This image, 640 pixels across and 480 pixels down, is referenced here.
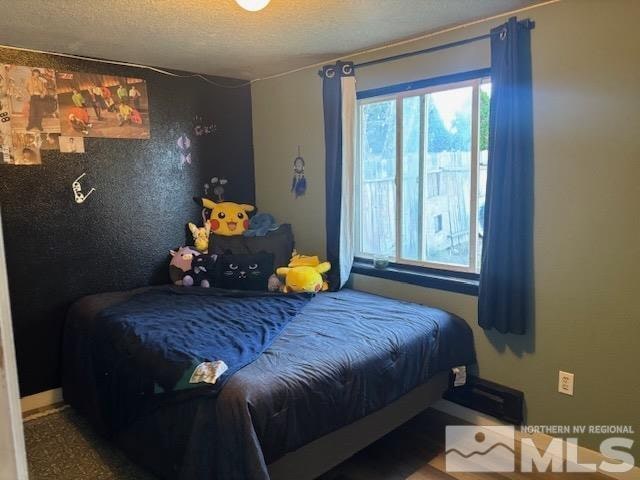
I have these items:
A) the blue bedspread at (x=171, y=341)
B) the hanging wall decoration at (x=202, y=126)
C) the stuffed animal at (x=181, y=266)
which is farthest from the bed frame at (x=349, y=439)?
the hanging wall decoration at (x=202, y=126)

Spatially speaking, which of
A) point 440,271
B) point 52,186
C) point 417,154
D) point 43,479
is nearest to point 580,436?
point 440,271

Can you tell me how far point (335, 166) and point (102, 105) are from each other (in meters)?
1.59

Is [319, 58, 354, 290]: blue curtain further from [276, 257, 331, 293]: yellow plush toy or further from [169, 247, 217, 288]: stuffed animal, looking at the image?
[169, 247, 217, 288]: stuffed animal

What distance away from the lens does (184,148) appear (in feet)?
12.0

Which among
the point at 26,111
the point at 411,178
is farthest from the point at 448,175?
the point at 26,111

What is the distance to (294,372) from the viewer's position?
6.63 ft

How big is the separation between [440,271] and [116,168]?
2.24 meters

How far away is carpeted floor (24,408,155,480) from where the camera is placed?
93.5 inches

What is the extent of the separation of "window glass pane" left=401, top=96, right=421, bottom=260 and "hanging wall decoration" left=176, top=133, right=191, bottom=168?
5.31 feet

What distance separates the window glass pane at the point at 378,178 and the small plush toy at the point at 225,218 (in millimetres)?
944

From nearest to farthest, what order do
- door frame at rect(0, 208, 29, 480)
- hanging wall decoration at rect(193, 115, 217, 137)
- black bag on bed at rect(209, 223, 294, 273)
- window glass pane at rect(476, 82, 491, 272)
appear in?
door frame at rect(0, 208, 29, 480) < window glass pane at rect(476, 82, 491, 272) < black bag on bed at rect(209, 223, 294, 273) < hanging wall decoration at rect(193, 115, 217, 137)

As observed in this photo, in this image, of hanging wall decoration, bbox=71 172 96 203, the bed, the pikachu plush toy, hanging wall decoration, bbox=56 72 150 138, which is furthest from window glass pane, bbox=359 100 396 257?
hanging wall decoration, bbox=71 172 96 203

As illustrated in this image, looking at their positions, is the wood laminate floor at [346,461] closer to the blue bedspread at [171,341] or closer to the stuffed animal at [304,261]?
the blue bedspread at [171,341]

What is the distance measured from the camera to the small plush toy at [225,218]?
3.71 m
